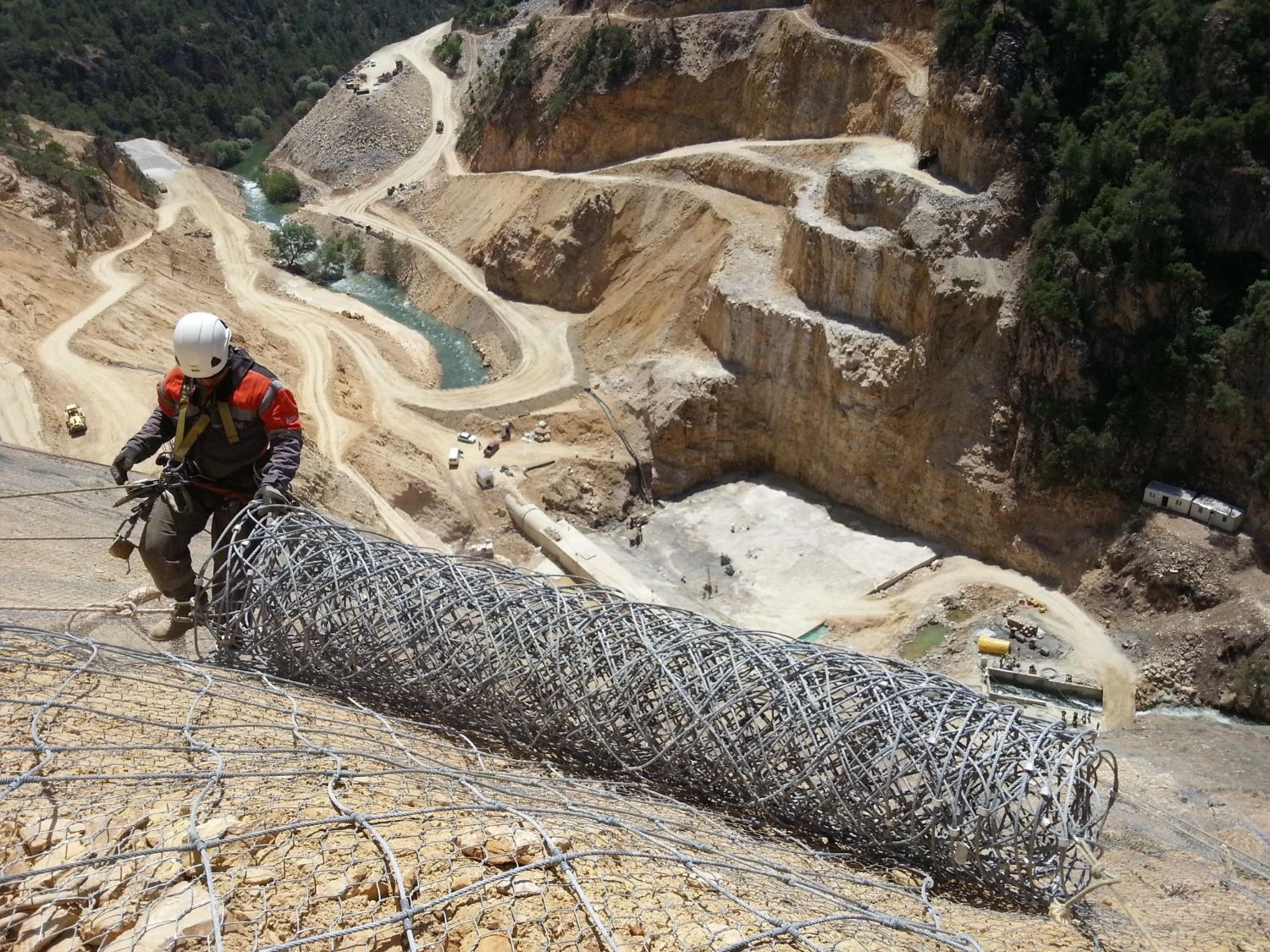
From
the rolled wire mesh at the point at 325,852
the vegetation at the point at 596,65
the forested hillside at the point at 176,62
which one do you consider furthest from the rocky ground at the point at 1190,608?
the forested hillside at the point at 176,62

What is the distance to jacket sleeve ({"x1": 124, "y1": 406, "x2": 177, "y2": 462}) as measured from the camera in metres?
9.81

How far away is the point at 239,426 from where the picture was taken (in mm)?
10086

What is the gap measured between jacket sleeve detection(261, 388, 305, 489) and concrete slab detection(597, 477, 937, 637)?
52.7 feet

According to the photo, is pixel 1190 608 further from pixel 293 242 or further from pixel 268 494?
pixel 293 242

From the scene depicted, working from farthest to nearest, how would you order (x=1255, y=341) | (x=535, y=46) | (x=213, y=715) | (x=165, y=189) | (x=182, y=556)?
1. (x=165, y=189)
2. (x=535, y=46)
3. (x=1255, y=341)
4. (x=182, y=556)
5. (x=213, y=715)

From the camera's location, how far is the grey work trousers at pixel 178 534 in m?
10.0

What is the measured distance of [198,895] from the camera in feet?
17.1

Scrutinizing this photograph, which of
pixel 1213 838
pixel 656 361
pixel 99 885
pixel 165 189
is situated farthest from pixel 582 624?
pixel 165 189

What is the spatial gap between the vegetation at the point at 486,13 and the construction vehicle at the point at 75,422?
46.5m

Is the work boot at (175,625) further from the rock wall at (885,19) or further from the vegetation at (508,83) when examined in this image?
the vegetation at (508,83)

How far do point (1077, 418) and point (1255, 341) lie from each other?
4.51 meters

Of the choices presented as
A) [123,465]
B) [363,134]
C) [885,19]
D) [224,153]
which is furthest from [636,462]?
[224,153]

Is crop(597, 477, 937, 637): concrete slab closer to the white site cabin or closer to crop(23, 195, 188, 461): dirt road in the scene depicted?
the white site cabin

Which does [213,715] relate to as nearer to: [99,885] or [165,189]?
[99,885]
